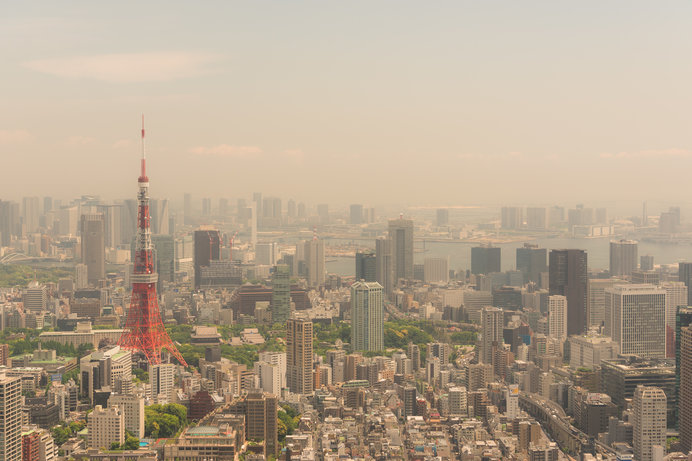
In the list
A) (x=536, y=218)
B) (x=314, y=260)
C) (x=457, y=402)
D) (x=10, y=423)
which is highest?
(x=536, y=218)

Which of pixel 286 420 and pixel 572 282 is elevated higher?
pixel 572 282

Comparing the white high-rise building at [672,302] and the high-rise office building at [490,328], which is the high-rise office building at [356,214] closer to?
the high-rise office building at [490,328]

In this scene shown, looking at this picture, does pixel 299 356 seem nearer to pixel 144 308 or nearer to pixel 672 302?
pixel 144 308

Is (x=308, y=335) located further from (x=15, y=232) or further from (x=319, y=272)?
(x=15, y=232)

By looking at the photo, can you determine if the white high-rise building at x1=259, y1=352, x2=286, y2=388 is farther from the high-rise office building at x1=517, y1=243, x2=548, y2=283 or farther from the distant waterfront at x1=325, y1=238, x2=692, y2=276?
the high-rise office building at x1=517, y1=243, x2=548, y2=283

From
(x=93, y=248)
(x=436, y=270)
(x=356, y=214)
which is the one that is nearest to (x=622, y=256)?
(x=436, y=270)

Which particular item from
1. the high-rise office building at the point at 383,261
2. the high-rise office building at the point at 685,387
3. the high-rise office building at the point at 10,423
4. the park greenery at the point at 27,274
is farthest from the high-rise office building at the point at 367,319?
the park greenery at the point at 27,274
